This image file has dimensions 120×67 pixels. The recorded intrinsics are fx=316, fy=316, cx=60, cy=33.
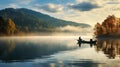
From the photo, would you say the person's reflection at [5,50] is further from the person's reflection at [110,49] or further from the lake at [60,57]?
the person's reflection at [110,49]

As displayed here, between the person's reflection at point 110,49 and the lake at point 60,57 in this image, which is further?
the person's reflection at point 110,49

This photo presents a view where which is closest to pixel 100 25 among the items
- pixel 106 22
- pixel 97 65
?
pixel 106 22

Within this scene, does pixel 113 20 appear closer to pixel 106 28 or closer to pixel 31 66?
pixel 106 28

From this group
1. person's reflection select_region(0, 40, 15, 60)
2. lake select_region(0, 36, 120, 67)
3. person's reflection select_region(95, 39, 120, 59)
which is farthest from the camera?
person's reflection select_region(0, 40, 15, 60)

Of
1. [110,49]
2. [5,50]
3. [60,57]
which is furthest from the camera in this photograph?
[5,50]

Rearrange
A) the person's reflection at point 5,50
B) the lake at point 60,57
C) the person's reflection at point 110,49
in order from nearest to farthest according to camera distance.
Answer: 1. the lake at point 60,57
2. the person's reflection at point 110,49
3. the person's reflection at point 5,50

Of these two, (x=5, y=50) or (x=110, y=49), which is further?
(x=5, y=50)

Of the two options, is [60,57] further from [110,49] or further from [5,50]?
[5,50]

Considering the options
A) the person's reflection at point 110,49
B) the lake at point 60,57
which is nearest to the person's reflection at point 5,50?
the lake at point 60,57

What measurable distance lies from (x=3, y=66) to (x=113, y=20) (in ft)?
496

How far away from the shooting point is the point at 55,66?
4159cm

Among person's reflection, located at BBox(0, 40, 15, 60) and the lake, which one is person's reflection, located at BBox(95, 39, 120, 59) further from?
person's reflection, located at BBox(0, 40, 15, 60)

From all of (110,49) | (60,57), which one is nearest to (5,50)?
(60,57)

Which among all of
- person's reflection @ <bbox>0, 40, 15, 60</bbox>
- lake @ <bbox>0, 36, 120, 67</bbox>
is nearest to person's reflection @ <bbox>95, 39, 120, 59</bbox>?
lake @ <bbox>0, 36, 120, 67</bbox>
